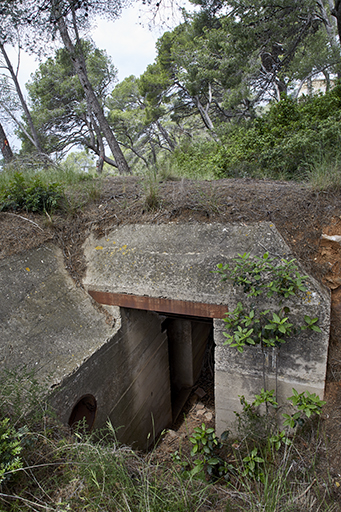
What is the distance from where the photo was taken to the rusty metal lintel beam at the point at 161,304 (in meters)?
2.91

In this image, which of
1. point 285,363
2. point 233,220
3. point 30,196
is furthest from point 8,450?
point 30,196

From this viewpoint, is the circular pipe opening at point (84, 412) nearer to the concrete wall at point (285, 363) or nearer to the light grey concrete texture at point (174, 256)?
the light grey concrete texture at point (174, 256)

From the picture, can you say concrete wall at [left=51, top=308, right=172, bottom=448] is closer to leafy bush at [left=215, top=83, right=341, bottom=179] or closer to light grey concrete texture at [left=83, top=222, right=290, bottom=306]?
light grey concrete texture at [left=83, top=222, right=290, bottom=306]

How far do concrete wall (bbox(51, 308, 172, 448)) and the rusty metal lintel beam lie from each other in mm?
300

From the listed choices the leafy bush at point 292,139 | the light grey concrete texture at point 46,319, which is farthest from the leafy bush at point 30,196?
the leafy bush at point 292,139

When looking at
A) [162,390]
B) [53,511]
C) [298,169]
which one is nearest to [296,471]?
[53,511]

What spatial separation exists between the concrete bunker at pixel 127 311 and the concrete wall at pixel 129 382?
0.02 meters

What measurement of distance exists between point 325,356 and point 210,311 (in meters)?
1.18

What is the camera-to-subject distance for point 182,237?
345 cm

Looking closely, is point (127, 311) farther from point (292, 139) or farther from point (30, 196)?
point (292, 139)

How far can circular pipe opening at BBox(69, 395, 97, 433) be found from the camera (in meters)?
2.84

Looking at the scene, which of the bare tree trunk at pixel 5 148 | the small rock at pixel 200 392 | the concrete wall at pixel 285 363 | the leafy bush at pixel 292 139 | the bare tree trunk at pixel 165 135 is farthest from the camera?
the bare tree trunk at pixel 165 135

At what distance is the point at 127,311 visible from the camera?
3.63m

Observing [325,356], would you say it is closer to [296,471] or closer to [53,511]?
[296,471]
